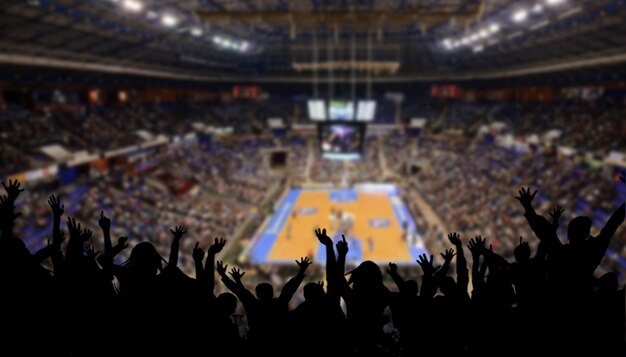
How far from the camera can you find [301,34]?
3731cm

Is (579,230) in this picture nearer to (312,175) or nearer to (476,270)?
(476,270)

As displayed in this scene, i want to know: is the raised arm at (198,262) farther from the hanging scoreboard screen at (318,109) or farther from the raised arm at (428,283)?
the hanging scoreboard screen at (318,109)

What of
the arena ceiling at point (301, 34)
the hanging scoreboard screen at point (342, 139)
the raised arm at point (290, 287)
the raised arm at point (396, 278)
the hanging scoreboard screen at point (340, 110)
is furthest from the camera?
the hanging scoreboard screen at point (340, 110)

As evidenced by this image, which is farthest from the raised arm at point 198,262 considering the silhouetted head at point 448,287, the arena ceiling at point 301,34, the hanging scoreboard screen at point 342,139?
the hanging scoreboard screen at point 342,139

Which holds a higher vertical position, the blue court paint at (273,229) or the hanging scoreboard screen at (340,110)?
the hanging scoreboard screen at (340,110)

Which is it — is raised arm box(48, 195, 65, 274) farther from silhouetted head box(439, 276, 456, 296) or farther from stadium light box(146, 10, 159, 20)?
stadium light box(146, 10, 159, 20)

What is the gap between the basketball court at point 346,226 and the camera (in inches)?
909

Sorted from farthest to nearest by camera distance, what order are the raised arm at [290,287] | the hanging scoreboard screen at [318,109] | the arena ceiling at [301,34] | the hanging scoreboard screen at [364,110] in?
Answer: the hanging scoreboard screen at [318,109], the hanging scoreboard screen at [364,110], the arena ceiling at [301,34], the raised arm at [290,287]

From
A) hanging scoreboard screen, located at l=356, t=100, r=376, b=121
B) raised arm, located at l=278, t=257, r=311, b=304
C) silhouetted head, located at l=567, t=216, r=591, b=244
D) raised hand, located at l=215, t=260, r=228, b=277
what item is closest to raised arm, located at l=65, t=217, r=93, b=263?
raised hand, located at l=215, t=260, r=228, b=277

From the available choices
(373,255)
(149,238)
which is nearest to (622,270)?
(373,255)

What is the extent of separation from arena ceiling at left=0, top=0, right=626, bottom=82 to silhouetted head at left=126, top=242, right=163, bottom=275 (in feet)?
46.6

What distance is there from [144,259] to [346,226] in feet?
78.3

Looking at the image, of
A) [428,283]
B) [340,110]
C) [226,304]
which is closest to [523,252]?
[428,283]

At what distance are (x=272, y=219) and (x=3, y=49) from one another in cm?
1743
